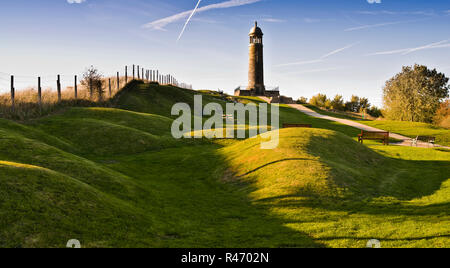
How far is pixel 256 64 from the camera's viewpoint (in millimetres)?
93000

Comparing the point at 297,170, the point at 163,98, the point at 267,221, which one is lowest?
the point at 267,221

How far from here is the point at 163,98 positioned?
189 ft

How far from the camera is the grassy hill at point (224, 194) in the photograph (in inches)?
351

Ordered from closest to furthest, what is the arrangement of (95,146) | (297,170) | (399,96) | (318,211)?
(318,211) → (297,170) → (95,146) → (399,96)

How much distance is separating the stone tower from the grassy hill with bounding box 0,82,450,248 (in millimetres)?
69775

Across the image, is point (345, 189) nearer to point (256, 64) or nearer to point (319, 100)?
point (256, 64)

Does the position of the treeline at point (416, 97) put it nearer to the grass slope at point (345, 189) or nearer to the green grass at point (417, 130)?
the green grass at point (417, 130)

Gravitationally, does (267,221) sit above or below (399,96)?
below

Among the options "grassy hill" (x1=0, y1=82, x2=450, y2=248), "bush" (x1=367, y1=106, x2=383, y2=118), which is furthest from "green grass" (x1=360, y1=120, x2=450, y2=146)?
"bush" (x1=367, y1=106, x2=383, y2=118)

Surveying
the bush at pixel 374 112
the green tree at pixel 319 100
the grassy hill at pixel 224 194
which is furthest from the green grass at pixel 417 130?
the bush at pixel 374 112
